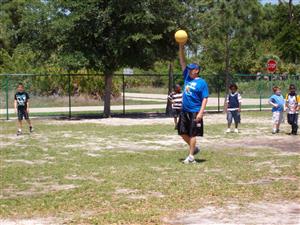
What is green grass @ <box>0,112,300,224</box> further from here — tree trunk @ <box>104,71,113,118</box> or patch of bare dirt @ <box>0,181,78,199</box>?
tree trunk @ <box>104,71,113,118</box>

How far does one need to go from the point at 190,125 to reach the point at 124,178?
7.76ft

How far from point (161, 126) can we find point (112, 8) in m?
6.63

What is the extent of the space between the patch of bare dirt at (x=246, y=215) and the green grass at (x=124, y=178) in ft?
0.87

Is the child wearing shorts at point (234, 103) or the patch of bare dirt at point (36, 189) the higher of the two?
the child wearing shorts at point (234, 103)

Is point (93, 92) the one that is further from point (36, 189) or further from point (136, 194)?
point (136, 194)

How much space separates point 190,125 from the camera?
11820 mm

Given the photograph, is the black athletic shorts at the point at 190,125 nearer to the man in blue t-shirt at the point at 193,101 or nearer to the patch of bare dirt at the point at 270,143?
the man in blue t-shirt at the point at 193,101

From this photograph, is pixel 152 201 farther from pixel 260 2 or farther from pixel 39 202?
pixel 260 2

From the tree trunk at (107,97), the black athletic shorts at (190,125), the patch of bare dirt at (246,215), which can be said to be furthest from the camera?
the tree trunk at (107,97)

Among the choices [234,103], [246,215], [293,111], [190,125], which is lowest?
[246,215]

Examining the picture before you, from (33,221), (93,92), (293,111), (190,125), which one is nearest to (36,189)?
(33,221)

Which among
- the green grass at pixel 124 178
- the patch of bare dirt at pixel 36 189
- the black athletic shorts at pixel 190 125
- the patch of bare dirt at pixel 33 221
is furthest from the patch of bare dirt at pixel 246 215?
the black athletic shorts at pixel 190 125

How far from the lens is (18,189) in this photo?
30.2 feet

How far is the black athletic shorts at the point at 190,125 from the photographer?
11.7m
